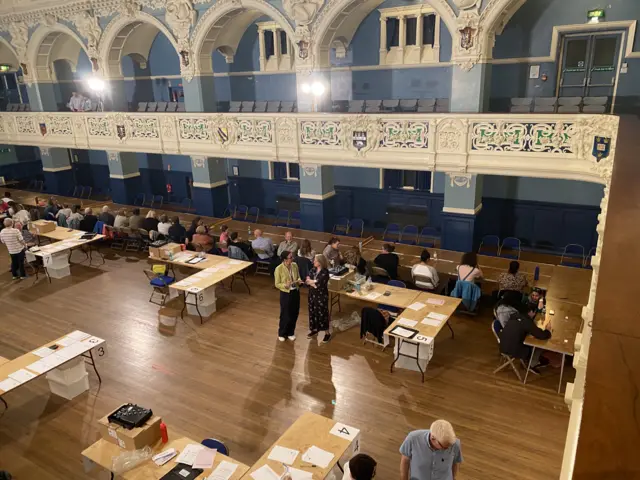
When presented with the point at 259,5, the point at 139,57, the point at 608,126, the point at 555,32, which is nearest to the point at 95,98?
the point at 139,57

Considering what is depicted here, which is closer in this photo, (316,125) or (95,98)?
(316,125)

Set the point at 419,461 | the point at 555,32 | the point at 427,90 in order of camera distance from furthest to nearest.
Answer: the point at 427,90 → the point at 555,32 → the point at 419,461

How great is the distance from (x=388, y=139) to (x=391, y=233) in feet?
14.2

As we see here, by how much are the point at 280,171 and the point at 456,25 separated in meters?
8.58

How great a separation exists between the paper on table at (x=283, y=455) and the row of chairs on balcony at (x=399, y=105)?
31.0 ft

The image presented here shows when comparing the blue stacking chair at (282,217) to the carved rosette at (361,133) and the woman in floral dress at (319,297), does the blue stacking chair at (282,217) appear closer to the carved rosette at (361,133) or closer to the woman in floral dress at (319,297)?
the carved rosette at (361,133)

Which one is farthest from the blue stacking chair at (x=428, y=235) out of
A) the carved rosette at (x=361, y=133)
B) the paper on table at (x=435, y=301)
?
the paper on table at (x=435, y=301)

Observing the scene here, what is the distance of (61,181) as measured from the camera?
20.8 metres

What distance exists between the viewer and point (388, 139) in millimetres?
11938

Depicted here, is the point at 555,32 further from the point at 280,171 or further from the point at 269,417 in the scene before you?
the point at 269,417

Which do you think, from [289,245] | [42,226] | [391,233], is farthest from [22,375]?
[391,233]

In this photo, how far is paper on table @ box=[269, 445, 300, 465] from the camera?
5.29 meters

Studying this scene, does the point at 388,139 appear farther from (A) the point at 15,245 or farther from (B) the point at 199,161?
(A) the point at 15,245

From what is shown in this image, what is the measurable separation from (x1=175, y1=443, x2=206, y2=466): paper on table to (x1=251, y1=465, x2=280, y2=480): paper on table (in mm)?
708
